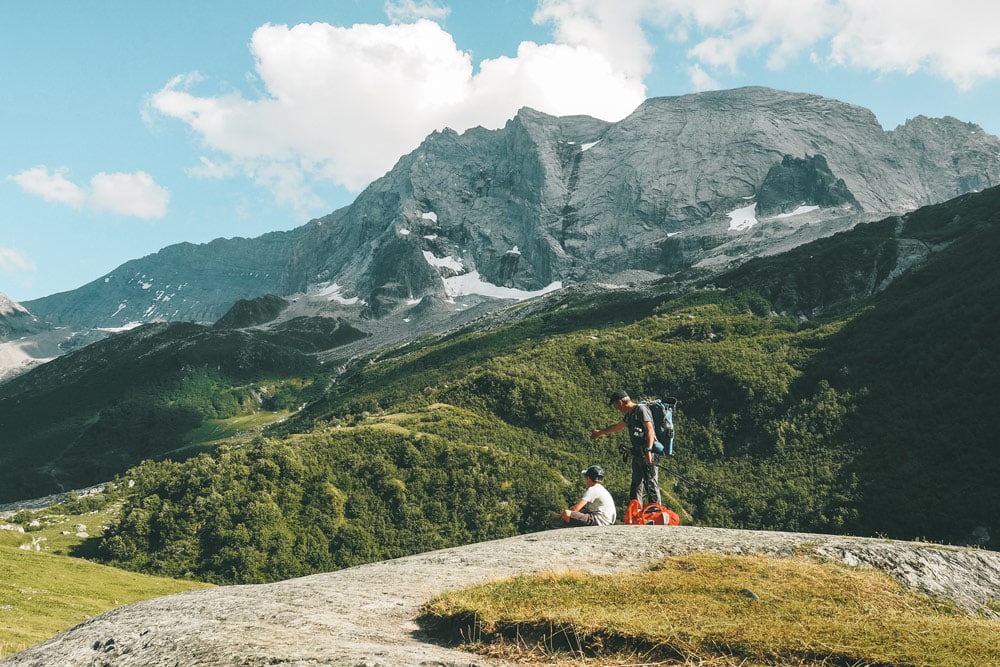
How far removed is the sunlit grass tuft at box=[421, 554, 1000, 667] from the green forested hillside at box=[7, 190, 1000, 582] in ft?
195

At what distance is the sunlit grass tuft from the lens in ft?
31.6

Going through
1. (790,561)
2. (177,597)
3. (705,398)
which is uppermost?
(177,597)

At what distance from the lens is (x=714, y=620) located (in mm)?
10820

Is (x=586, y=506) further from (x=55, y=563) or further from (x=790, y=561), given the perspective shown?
(x=55, y=563)

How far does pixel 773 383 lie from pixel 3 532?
10718 cm

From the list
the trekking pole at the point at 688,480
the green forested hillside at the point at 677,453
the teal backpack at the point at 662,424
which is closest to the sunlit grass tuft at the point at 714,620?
the teal backpack at the point at 662,424

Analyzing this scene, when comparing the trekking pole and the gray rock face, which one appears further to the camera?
the trekking pole

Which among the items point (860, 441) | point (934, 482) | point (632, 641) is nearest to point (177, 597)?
point (632, 641)

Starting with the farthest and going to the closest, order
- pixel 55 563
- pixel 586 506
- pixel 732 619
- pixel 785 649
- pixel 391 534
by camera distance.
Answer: pixel 391 534, pixel 55 563, pixel 586 506, pixel 732 619, pixel 785 649

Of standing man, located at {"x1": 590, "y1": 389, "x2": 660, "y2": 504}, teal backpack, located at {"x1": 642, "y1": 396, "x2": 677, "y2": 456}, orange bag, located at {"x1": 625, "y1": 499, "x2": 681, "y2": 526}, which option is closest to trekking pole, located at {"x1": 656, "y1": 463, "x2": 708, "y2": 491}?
orange bag, located at {"x1": 625, "y1": 499, "x2": 681, "y2": 526}

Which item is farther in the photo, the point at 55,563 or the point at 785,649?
the point at 55,563

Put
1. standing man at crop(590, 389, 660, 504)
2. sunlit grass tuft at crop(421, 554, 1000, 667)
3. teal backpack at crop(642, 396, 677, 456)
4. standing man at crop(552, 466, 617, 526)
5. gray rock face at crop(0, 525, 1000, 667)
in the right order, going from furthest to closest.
Answer: standing man at crop(552, 466, 617, 526) → teal backpack at crop(642, 396, 677, 456) → standing man at crop(590, 389, 660, 504) → gray rock face at crop(0, 525, 1000, 667) → sunlit grass tuft at crop(421, 554, 1000, 667)

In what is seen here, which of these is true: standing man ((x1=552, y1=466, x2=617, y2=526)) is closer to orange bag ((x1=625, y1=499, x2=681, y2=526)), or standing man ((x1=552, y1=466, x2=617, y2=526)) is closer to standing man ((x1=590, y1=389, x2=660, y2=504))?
orange bag ((x1=625, y1=499, x2=681, y2=526))

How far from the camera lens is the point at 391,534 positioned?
70.6 m
